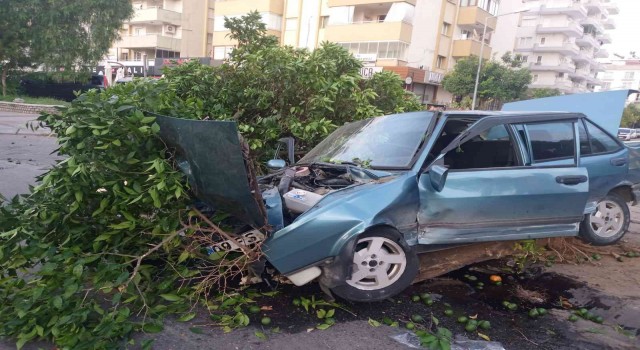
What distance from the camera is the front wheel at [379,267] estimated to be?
3.42 meters

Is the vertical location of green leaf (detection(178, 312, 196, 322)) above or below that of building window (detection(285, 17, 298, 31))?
below

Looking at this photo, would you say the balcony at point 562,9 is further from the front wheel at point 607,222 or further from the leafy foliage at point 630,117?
the front wheel at point 607,222

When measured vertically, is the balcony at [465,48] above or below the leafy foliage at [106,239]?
above

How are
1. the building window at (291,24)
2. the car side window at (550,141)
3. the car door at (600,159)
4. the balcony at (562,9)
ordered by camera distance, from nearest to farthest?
the car side window at (550,141) < the car door at (600,159) < the building window at (291,24) < the balcony at (562,9)

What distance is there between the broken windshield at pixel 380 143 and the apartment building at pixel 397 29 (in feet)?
86.1

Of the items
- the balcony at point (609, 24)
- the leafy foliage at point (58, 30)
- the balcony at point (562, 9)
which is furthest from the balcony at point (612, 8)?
the leafy foliage at point (58, 30)

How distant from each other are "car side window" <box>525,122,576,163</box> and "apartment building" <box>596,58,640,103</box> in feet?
324

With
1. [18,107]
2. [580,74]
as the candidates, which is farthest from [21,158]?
[580,74]

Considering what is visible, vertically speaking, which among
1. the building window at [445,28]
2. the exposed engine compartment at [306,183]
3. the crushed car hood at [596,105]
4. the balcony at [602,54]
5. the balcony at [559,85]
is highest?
the balcony at [602,54]

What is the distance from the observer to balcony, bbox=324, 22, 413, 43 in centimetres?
3234

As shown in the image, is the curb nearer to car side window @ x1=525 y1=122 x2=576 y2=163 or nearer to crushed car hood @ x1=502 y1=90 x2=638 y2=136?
crushed car hood @ x1=502 y1=90 x2=638 y2=136

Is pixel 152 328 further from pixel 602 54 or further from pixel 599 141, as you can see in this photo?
pixel 602 54

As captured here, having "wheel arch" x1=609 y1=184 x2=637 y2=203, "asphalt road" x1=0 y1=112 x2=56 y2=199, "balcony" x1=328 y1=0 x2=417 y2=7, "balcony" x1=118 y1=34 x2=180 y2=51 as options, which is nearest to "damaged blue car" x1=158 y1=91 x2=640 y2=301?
"wheel arch" x1=609 y1=184 x2=637 y2=203

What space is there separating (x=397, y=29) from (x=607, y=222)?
29209 mm
